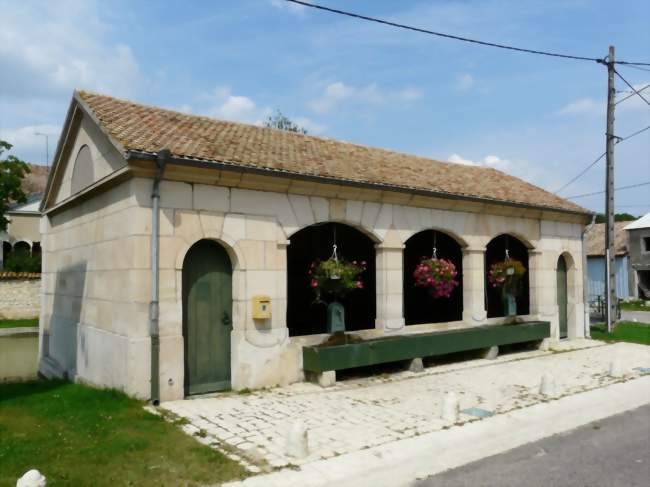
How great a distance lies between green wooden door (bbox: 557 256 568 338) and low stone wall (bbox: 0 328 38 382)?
13624 millimetres

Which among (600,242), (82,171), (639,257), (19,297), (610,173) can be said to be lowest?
(19,297)

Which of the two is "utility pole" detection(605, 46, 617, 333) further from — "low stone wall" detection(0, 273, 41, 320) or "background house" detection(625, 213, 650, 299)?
"low stone wall" detection(0, 273, 41, 320)

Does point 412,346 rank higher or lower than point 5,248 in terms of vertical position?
lower

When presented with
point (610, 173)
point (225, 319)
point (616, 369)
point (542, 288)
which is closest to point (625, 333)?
point (542, 288)

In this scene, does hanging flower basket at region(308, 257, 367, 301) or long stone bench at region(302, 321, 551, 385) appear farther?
hanging flower basket at region(308, 257, 367, 301)

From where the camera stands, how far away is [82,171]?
1038cm

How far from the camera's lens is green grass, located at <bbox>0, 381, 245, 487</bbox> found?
4.94 metres

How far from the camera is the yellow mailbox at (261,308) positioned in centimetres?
866

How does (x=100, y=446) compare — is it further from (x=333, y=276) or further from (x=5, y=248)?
(x=5, y=248)

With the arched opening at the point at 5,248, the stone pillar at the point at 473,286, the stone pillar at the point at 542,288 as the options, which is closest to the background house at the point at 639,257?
the stone pillar at the point at 542,288

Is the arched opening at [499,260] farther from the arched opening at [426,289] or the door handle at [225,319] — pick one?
the door handle at [225,319]

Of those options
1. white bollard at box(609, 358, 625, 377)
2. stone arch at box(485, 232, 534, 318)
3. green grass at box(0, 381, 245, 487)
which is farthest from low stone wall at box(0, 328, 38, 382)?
white bollard at box(609, 358, 625, 377)

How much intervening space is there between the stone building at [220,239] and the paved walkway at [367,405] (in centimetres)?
91

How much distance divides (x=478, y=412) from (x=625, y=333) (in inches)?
451
